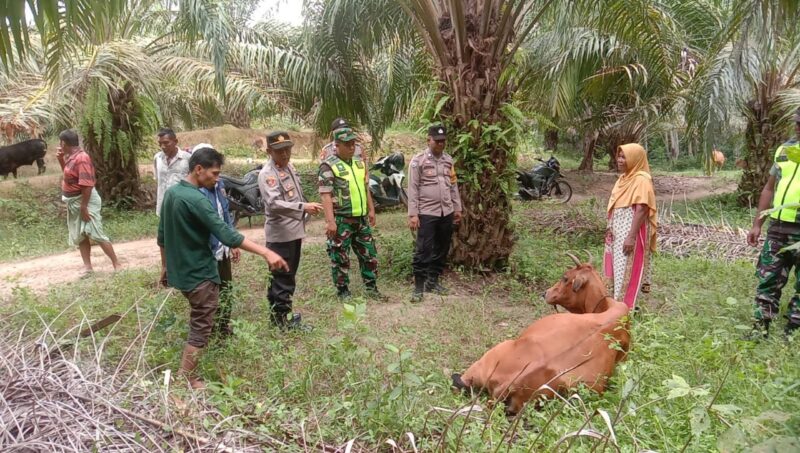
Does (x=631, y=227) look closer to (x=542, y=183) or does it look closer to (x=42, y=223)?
(x=542, y=183)

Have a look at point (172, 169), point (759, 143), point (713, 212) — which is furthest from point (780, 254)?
point (759, 143)

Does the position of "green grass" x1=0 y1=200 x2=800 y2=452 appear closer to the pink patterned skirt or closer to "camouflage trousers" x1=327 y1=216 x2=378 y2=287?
"camouflage trousers" x1=327 y1=216 x2=378 y2=287

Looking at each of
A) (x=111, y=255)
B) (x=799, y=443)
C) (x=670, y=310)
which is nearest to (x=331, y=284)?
(x=111, y=255)

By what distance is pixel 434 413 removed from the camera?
9.46ft

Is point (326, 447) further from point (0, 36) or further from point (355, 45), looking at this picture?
point (355, 45)

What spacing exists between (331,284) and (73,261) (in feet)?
12.2

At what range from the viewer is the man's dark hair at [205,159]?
11.5 feet

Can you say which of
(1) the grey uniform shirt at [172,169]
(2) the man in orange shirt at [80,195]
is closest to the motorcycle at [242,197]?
(2) the man in orange shirt at [80,195]

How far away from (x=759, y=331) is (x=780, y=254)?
616 millimetres

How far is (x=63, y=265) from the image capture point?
7.11 m

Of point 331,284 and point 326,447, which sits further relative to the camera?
point 331,284

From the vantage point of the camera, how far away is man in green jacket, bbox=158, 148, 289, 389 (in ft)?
11.1

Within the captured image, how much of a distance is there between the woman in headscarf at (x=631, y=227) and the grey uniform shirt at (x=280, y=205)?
8.78 feet

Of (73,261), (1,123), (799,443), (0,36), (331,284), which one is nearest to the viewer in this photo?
(799,443)
